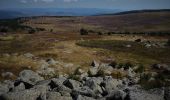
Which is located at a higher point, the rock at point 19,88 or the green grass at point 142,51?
the rock at point 19,88

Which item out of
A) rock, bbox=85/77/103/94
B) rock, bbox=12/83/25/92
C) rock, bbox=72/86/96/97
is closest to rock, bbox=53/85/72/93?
rock, bbox=72/86/96/97

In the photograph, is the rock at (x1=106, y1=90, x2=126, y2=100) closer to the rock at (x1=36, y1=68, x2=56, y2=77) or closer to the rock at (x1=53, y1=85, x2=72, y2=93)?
the rock at (x1=53, y1=85, x2=72, y2=93)

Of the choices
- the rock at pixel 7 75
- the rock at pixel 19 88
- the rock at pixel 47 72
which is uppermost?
the rock at pixel 19 88

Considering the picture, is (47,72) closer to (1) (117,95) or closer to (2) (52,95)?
(2) (52,95)

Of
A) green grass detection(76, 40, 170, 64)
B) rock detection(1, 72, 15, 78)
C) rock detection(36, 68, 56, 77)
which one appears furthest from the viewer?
green grass detection(76, 40, 170, 64)

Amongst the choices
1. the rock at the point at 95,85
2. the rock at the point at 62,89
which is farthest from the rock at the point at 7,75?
the rock at the point at 95,85

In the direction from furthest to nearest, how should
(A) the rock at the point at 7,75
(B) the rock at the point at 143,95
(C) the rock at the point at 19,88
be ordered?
(A) the rock at the point at 7,75, (C) the rock at the point at 19,88, (B) the rock at the point at 143,95

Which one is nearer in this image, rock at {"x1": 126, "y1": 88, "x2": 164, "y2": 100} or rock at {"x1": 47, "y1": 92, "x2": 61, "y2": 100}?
rock at {"x1": 126, "y1": 88, "x2": 164, "y2": 100}

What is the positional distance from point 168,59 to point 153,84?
39213 millimetres

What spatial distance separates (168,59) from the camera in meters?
63.2

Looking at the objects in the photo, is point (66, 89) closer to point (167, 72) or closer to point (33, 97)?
point (33, 97)

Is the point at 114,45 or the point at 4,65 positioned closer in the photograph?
the point at 4,65

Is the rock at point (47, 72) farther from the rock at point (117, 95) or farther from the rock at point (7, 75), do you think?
the rock at point (117, 95)

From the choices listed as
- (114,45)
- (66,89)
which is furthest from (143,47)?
(66,89)
